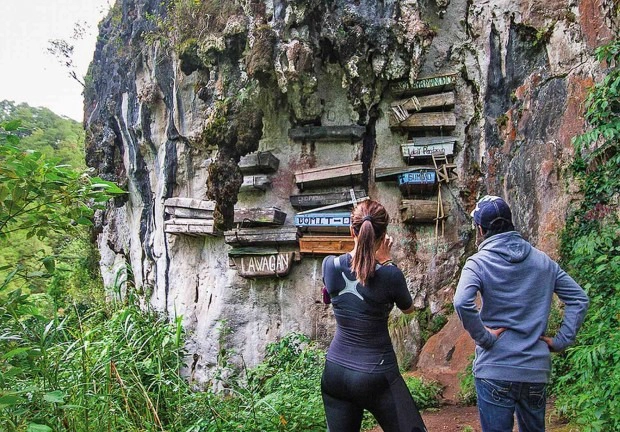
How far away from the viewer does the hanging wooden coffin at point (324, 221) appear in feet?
25.8

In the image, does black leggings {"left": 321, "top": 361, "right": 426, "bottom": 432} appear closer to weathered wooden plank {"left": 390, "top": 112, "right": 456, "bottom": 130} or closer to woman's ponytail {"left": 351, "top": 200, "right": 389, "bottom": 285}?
woman's ponytail {"left": 351, "top": 200, "right": 389, "bottom": 285}

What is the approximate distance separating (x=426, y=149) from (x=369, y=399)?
630 cm

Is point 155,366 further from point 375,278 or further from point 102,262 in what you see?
point 102,262

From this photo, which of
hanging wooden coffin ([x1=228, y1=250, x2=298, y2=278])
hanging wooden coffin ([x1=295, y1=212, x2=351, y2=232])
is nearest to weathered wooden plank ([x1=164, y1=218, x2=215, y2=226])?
hanging wooden coffin ([x1=228, y1=250, x2=298, y2=278])

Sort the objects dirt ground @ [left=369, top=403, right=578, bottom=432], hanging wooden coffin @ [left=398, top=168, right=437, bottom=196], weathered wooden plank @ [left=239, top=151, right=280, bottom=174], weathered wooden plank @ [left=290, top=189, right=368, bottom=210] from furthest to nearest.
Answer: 1. weathered wooden plank @ [left=239, top=151, right=280, bottom=174]
2. weathered wooden plank @ [left=290, top=189, right=368, bottom=210]
3. hanging wooden coffin @ [left=398, top=168, right=437, bottom=196]
4. dirt ground @ [left=369, top=403, right=578, bottom=432]

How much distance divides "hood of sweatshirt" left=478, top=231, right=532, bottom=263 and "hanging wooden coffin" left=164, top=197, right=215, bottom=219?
7407 millimetres

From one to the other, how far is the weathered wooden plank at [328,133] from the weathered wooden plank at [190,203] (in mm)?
2122

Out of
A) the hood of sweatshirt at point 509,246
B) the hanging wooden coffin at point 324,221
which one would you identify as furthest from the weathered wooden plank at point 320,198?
the hood of sweatshirt at point 509,246

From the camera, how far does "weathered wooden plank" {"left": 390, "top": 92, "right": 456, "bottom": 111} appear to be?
25.8ft

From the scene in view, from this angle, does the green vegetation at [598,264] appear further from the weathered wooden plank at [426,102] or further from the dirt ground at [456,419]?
the weathered wooden plank at [426,102]

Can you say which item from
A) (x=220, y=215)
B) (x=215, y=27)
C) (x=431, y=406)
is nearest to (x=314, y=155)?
(x=220, y=215)

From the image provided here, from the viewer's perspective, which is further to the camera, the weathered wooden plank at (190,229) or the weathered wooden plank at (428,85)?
the weathered wooden plank at (190,229)

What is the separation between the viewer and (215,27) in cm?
887

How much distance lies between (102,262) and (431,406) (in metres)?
10.8
